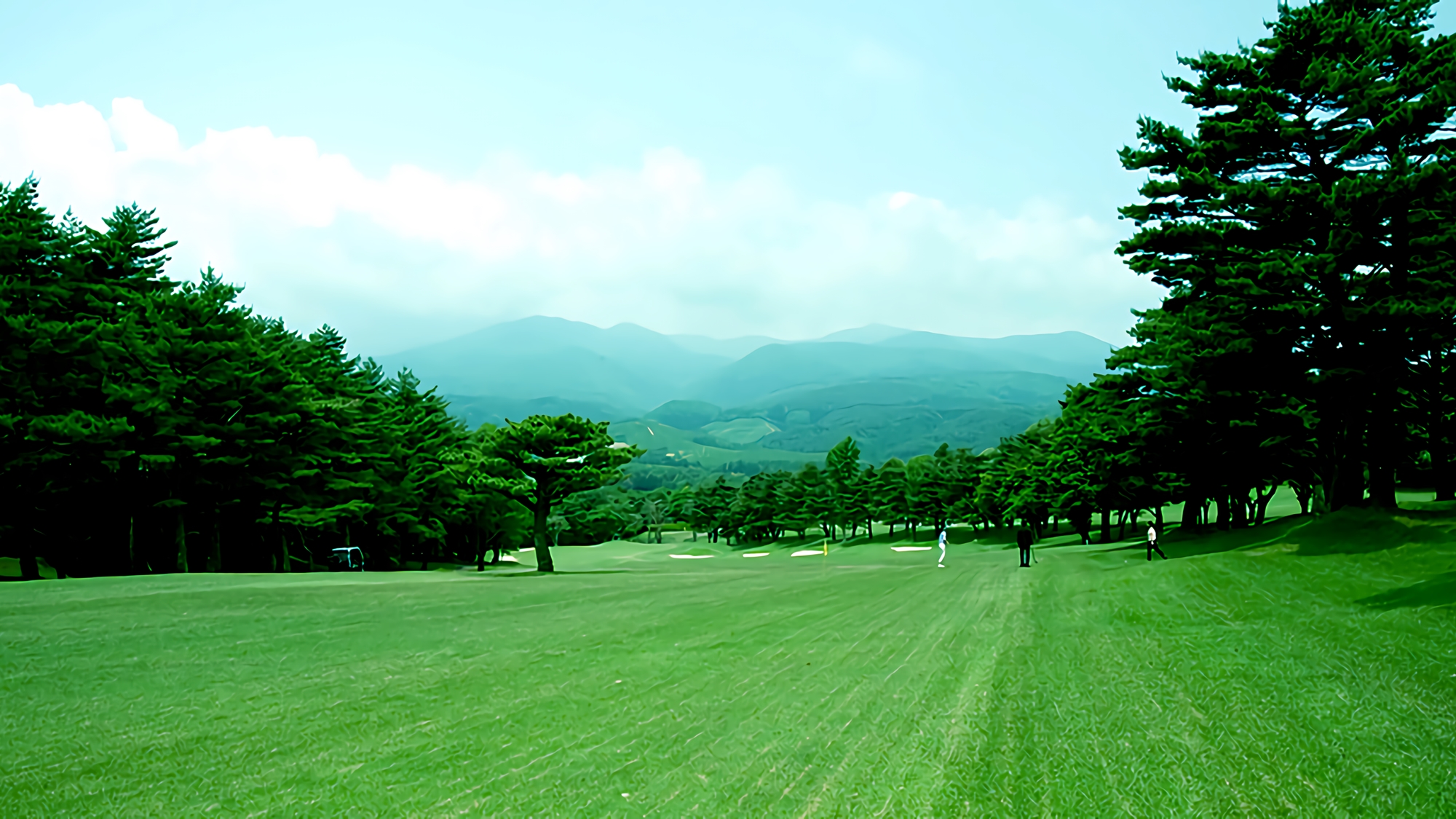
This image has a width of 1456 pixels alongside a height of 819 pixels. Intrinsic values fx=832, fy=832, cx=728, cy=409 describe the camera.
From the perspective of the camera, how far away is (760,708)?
6.98m

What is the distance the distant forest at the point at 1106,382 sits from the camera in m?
19.0

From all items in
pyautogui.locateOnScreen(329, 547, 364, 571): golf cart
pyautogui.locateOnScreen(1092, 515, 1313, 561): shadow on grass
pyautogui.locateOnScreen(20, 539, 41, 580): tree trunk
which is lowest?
pyautogui.locateOnScreen(329, 547, 364, 571): golf cart

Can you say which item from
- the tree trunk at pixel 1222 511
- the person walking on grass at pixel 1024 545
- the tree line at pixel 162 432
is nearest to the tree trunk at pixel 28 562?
the tree line at pixel 162 432

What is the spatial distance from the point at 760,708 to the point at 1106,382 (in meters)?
26.4

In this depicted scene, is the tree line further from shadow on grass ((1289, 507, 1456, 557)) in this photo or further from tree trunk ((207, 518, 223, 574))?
shadow on grass ((1289, 507, 1456, 557))

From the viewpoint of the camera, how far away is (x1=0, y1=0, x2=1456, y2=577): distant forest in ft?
62.5

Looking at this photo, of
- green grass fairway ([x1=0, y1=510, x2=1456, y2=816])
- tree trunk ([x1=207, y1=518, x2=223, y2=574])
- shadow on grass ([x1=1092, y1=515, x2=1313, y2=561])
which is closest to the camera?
green grass fairway ([x1=0, y1=510, x2=1456, y2=816])

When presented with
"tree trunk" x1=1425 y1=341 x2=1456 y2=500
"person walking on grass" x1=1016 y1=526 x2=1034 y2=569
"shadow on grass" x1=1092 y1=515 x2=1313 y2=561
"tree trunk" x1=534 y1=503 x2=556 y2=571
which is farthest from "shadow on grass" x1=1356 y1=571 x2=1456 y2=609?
"tree trunk" x1=534 y1=503 x2=556 y2=571

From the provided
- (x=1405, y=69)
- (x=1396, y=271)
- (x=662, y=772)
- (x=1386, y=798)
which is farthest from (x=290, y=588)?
(x=1405, y=69)

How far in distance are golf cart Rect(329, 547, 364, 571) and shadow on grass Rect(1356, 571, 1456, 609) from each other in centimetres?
4369

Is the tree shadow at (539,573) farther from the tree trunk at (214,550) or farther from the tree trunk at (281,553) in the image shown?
the tree trunk at (281,553)

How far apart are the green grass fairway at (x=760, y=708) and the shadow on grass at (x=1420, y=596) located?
6 centimetres

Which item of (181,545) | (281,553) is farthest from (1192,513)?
(281,553)

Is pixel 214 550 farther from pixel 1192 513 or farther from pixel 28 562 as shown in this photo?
pixel 1192 513
